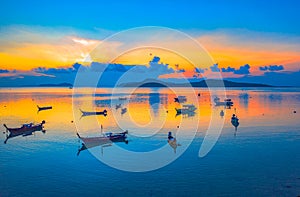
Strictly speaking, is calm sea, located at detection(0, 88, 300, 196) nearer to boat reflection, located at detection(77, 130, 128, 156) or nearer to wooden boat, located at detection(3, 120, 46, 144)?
boat reflection, located at detection(77, 130, 128, 156)

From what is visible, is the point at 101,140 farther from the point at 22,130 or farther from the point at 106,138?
the point at 22,130

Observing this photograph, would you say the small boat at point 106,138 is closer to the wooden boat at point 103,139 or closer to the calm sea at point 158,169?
the wooden boat at point 103,139

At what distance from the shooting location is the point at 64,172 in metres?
20.3

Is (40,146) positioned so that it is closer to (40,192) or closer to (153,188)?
(40,192)

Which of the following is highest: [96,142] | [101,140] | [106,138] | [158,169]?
[106,138]

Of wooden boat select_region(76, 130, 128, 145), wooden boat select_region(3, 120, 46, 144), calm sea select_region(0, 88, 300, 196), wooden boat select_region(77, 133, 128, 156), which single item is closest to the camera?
calm sea select_region(0, 88, 300, 196)

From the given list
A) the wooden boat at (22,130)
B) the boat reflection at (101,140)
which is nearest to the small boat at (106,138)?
the boat reflection at (101,140)

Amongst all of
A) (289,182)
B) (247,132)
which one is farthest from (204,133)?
(289,182)

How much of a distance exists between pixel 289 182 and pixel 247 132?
16.5m

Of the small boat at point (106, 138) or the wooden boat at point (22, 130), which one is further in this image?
the wooden boat at point (22, 130)

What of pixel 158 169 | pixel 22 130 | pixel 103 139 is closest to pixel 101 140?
pixel 103 139

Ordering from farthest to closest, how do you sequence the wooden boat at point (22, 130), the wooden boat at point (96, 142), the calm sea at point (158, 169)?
the wooden boat at point (22, 130)
the wooden boat at point (96, 142)
the calm sea at point (158, 169)

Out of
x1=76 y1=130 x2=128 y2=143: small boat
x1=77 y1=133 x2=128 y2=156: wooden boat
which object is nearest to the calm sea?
x1=77 y1=133 x2=128 y2=156: wooden boat

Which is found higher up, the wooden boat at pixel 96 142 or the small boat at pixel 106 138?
the small boat at pixel 106 138
